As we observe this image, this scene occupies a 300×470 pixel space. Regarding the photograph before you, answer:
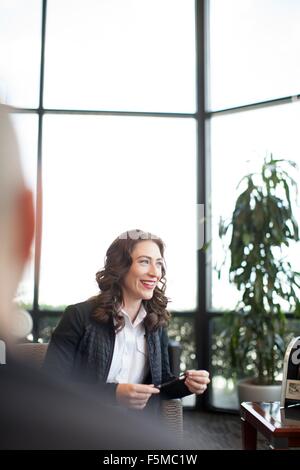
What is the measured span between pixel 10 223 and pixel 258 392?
7.75 ft

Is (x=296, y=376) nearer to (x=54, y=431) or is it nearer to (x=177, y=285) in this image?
(x=177, y=285)

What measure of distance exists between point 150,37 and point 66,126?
1.35ft

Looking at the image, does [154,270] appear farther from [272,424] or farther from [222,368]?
[222,368]

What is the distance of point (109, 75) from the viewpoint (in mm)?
1149

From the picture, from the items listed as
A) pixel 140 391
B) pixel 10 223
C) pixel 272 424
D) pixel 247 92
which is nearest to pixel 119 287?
pixel 140 391

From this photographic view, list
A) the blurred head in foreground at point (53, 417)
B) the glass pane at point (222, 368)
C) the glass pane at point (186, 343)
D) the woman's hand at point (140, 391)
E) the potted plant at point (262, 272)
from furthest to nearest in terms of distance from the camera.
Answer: the potted plant at point (262, 272) → the glass pane at point (222, 368) → the glass pane at point (186, 343) → the woman's hand at point (140, 391) → the blurred head in foreground at point (53, 417)

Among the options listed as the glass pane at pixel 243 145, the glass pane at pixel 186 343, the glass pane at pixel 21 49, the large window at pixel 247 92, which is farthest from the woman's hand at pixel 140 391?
the glass pane at pixel 243 145

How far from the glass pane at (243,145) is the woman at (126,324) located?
2.68ft

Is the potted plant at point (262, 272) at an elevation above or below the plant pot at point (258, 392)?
above

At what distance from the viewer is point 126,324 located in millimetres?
899

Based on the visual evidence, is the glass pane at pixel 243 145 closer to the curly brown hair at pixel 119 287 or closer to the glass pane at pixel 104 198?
the glass pane at pixel 104 198

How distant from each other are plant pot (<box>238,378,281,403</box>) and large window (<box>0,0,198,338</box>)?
155 centimetres

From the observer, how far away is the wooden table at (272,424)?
1.36 meters

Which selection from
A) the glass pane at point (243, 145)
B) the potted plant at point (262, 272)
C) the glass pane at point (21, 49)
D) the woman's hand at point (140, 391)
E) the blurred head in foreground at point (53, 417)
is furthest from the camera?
the potted plant at point (262, 272)
